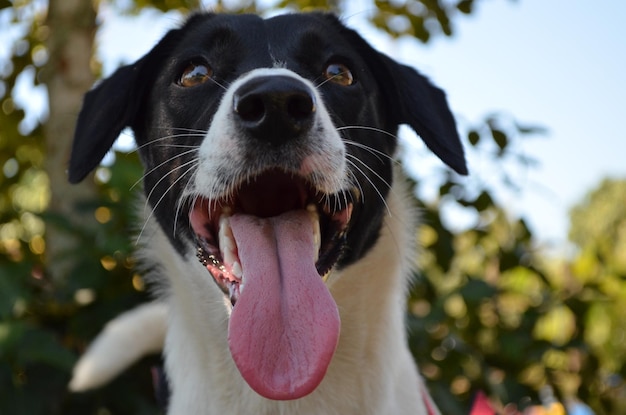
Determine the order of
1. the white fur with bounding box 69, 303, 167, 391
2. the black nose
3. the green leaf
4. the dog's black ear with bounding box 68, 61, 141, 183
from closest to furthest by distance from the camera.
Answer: the black nose, the dog's black ear with bounding box 68, 61, 141, 183, the white fur with bounding box 69, 303, 167, 391, the green leaf

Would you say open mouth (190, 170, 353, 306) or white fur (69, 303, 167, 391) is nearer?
open mouth (190, 170, 353, 306)

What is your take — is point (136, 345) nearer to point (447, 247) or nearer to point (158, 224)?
point (158, 224)

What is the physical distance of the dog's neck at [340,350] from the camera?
6.43 ft

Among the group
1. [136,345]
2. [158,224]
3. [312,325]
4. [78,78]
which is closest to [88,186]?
[78,78]

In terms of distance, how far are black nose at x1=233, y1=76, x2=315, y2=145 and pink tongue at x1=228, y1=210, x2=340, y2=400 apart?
0.87 feet

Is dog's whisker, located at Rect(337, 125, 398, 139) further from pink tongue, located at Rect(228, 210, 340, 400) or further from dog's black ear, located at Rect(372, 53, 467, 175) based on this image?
pink tongue, located at Rect(228, 210, 340, 400)

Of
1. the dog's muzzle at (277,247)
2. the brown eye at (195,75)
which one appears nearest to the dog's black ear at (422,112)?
the dog's muzzle at (277,247)

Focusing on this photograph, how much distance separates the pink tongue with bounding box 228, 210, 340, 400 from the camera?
1.67 meters

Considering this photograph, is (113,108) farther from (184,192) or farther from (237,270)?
(237,270)

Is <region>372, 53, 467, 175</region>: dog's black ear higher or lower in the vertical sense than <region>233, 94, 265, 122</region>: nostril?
lower

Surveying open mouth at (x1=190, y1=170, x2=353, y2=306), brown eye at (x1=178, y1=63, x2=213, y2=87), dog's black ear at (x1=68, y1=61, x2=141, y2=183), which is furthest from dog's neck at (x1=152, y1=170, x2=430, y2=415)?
brown eye at (x1=178, y1=63, x2=213, y2=87)

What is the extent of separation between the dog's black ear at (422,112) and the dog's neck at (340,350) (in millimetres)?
238

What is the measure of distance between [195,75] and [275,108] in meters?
0.54

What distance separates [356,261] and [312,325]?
417 millimetres
